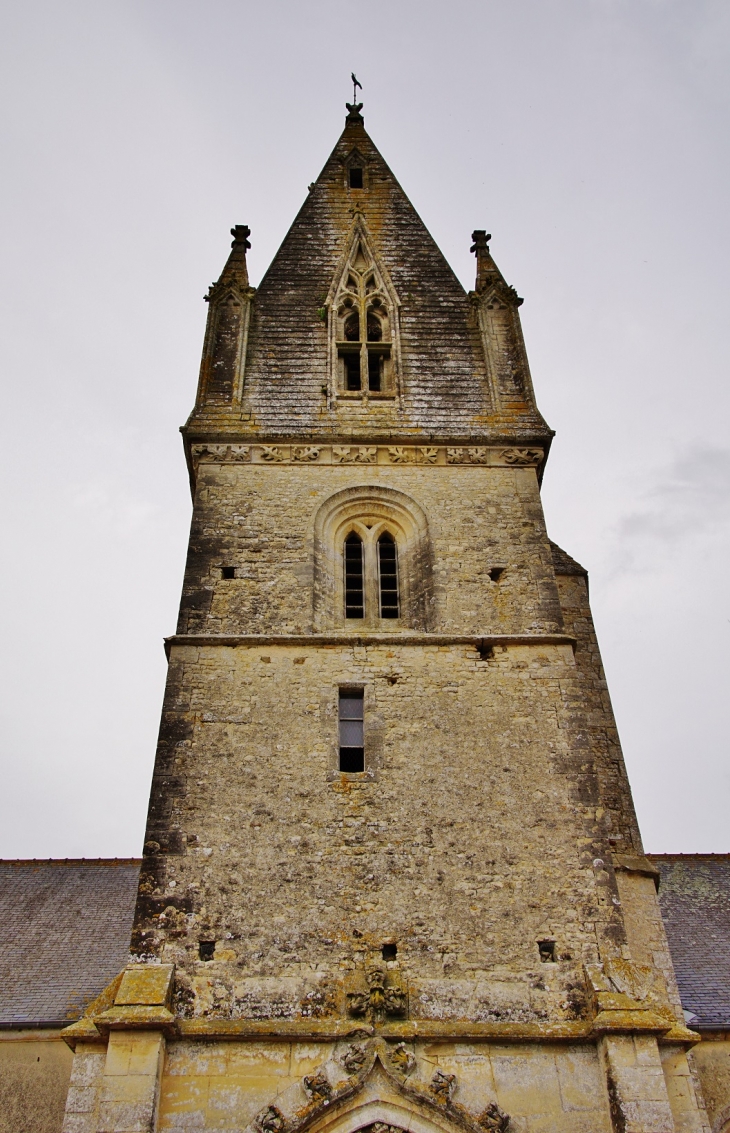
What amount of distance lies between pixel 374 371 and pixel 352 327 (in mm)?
1106

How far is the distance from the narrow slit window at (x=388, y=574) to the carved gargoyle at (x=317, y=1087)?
5.87 metres

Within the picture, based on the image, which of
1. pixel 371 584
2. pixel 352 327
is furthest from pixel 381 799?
pixel 352 327

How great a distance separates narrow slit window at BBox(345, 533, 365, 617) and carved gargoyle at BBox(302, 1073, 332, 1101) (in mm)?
5830

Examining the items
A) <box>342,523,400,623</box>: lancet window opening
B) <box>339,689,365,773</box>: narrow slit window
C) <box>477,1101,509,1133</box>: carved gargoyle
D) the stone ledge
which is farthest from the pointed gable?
<box>477,1101,509,1133</box>: carved gargoyle

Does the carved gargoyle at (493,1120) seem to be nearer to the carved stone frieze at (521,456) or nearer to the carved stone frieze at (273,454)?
the carved stone frieze at (521,456)

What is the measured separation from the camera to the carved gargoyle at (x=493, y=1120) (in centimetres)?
865

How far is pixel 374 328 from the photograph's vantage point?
16.8m

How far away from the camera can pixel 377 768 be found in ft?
36.3

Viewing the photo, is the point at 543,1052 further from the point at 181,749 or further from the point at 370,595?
the point at 370,595

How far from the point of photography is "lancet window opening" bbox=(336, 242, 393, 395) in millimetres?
15859

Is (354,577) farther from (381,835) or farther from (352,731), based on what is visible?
(381,835)

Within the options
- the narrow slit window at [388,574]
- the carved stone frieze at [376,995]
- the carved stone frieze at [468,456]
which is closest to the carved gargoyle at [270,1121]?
the carved stone frieze at [376,995]

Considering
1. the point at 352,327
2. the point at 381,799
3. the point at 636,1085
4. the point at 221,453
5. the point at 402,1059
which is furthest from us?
the point at 352,327

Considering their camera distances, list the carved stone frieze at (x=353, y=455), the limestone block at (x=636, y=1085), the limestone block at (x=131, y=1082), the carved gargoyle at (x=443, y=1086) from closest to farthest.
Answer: the limestone block at (x=131, y=1082) → the limestone block at (x=636, y=1085) → the carved gargoyle at (x=443, y=1086) → the carved stone frieze at (x=353, y=455)
